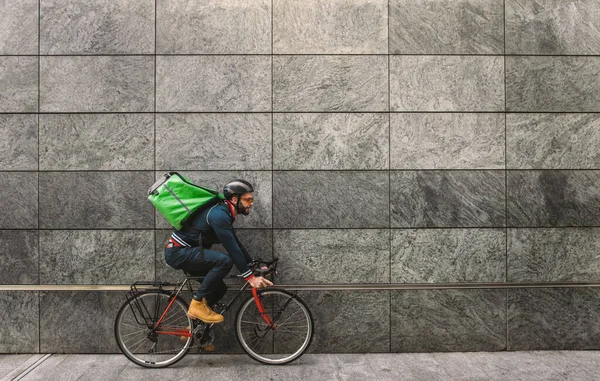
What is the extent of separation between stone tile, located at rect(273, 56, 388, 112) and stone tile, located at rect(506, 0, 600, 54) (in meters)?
1.85

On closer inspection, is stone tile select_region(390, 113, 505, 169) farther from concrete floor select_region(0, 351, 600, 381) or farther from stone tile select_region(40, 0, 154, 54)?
stone tile select_region(40, 0, 154, 54)

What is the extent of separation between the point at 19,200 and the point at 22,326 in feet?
5.43

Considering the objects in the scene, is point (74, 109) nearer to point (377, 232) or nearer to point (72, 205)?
point (72, 205)

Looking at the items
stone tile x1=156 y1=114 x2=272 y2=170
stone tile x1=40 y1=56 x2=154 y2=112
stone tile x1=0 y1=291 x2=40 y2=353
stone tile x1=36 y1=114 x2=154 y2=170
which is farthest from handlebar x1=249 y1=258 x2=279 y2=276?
stone tile x1=0 y1=291 x2=40 y2=353

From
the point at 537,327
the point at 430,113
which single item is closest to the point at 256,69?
the point at 430,113

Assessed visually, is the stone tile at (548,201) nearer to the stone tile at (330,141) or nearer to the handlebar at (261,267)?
the stone tile at (330,141)

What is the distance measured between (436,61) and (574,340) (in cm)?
417

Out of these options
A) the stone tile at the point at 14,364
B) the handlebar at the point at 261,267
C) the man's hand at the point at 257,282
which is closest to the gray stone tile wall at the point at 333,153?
the stone tile at the point at 14,364

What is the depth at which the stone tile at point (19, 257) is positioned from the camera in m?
5.41

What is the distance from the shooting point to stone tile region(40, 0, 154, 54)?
5.46 meters

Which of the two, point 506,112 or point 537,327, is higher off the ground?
point 506,112

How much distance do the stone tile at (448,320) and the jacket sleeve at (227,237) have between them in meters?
2.10

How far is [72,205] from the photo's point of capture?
543cm

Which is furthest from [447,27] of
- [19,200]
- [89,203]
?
[19,200]
